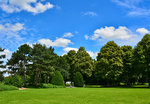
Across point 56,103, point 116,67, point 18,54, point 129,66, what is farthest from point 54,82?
point 56,103

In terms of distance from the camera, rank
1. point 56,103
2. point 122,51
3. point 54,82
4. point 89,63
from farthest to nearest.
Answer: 1. point 89,63
2. point 122,51
3. point 54,82
4. point 56,103

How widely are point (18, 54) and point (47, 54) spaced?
8.41m

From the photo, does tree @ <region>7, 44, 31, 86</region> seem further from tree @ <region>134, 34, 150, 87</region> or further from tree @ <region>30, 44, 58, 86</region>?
tree @ <region>134, 34, 150, 87</region>

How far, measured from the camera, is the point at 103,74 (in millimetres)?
45469

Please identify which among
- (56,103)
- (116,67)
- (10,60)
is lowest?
(56,103)

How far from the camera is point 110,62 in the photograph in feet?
147

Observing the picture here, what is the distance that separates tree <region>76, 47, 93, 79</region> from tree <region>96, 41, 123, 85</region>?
783cm

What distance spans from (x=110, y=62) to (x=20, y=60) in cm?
2690

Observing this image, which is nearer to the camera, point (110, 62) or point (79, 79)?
point (110, 62)

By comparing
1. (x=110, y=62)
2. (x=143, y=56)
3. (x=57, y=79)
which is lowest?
(x=57, y=79)

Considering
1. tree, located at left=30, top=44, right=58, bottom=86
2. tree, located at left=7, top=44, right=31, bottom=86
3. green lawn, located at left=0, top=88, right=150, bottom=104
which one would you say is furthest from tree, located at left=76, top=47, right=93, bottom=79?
green lawn, located at left=0, top=88, right=150, bottom=104

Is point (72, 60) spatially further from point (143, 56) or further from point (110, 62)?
point (143, 56)

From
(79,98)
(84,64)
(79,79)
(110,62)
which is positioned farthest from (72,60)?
(79,98)

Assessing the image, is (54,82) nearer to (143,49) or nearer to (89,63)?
(89,63)
